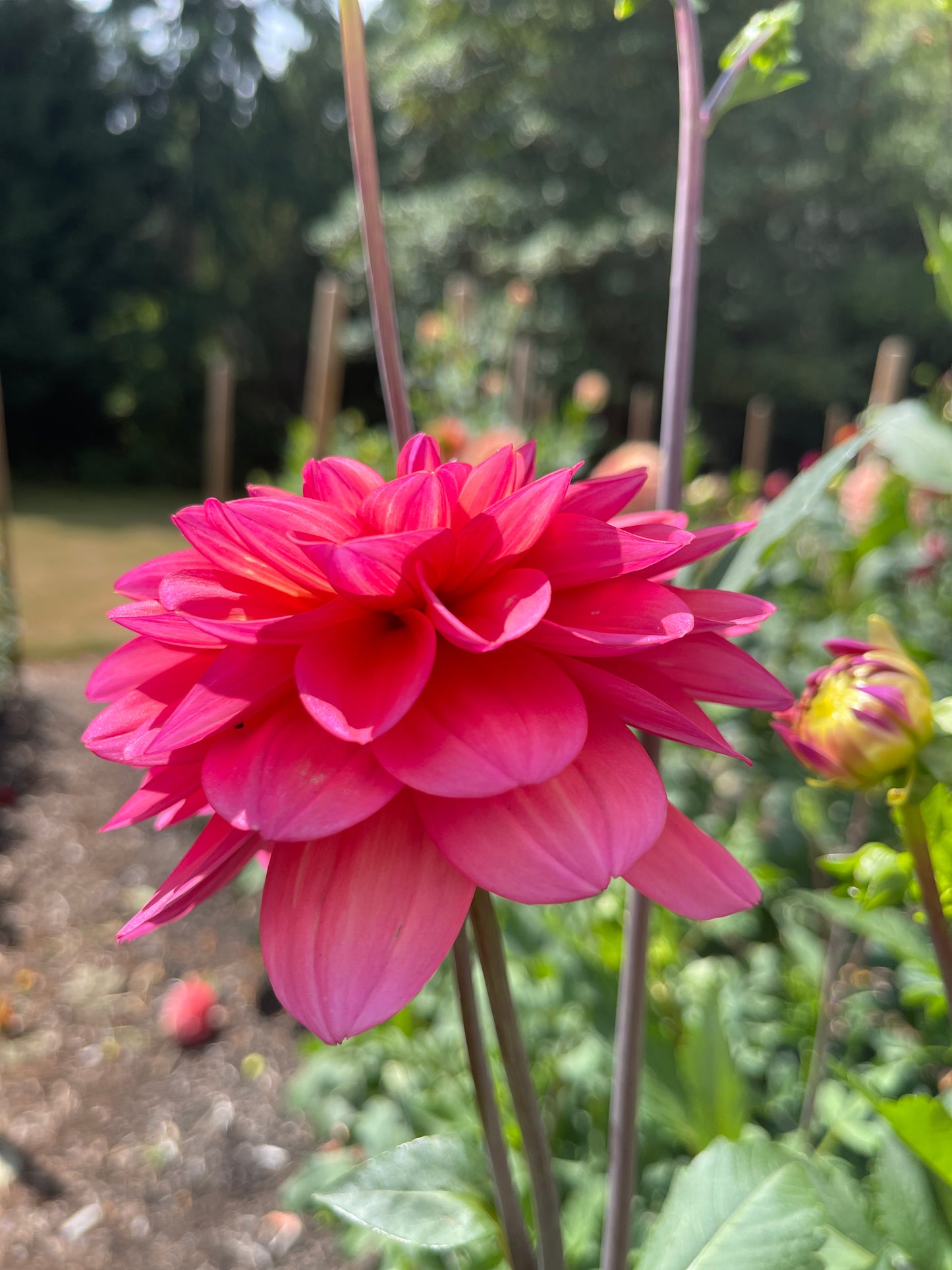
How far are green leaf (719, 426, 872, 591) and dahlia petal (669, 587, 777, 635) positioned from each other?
0.29 ft

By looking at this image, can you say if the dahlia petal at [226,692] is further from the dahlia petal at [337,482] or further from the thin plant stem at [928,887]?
Answer: the thin plant stem at [928,887]

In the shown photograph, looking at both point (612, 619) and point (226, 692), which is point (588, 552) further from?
point (226, 692)

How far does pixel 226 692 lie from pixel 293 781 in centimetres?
4

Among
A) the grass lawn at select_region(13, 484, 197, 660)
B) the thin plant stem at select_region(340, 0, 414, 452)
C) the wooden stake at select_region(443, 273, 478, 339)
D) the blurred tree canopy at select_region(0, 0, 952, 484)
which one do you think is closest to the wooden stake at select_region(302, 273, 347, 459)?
the wooden stake at select_region(443, 273, 478, 339)

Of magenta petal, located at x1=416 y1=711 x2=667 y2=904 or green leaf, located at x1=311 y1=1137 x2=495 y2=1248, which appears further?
green leaf, located at x1=311 y1=1137 x2=495 y2=1248

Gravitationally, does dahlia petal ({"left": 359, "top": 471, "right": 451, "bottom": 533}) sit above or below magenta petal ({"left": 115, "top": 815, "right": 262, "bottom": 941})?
above

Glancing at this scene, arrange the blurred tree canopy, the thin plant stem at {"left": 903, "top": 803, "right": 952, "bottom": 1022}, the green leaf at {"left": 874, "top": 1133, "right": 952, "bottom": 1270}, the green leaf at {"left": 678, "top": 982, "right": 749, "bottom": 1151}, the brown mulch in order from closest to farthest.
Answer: the thin plant stem at {"left": 903, "top": 803, "right": 952, "bottom": 1022}
the green leaf at {"left": 874, "top": 1133, "right": 952, "bottom": 1270}
the green leaf at {"left": 678, "top": 982, "right": 749, "bottom": 1151}
the brown mulch
the blurred tree canopy

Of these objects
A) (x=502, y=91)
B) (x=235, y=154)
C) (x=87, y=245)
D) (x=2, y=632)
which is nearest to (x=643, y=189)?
(x=502, y=91)

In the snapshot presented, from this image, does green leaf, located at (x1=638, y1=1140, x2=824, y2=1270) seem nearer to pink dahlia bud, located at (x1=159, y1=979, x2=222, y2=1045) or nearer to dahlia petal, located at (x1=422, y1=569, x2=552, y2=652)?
dahlia petal, located at (x1=422, y1=569, x2=552, y2=652)

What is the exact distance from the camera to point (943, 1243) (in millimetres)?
471

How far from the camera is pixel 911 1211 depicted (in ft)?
1.59

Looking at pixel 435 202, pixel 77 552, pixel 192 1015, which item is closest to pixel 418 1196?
pixel 192 1015

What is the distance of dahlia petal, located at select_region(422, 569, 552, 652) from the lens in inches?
10.6

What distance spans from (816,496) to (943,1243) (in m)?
0.39
